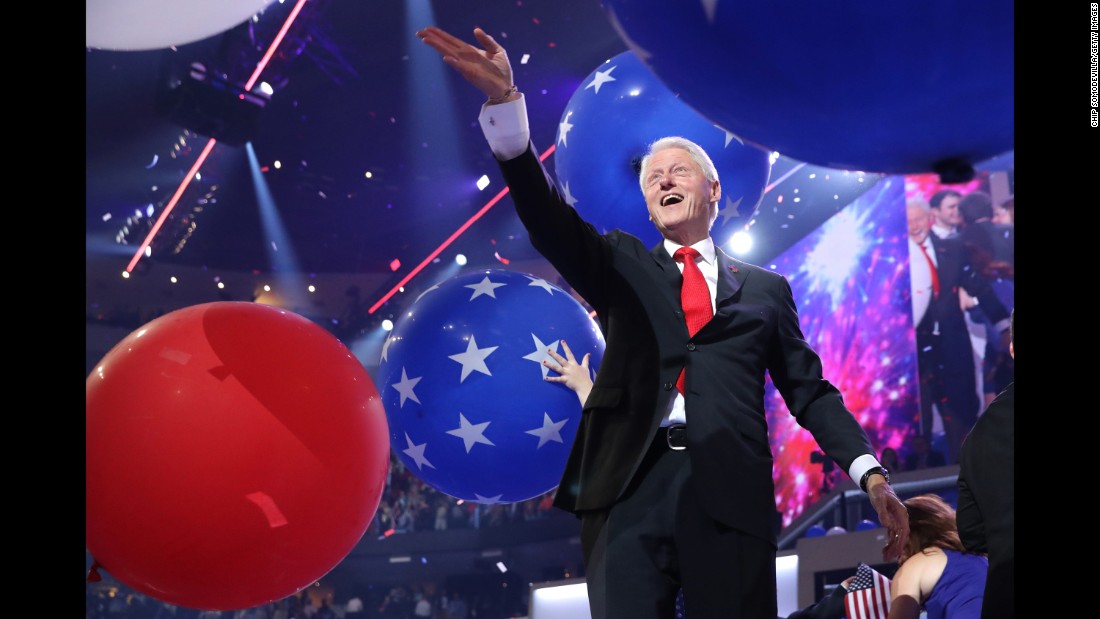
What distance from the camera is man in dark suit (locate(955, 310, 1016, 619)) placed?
1.84 metres

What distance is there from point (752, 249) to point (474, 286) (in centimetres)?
784

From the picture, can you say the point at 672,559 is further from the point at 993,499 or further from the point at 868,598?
the point at 868,598

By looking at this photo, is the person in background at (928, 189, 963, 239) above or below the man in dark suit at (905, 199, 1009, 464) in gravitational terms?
above

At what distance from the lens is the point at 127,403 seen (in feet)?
7.73

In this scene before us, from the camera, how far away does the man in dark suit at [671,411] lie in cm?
177

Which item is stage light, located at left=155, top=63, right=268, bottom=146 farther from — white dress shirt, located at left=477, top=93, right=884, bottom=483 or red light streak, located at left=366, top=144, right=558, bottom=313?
white dress shirt, located at left=477, top=93, right=884, bottom=483

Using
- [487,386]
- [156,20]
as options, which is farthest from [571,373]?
[156,20]

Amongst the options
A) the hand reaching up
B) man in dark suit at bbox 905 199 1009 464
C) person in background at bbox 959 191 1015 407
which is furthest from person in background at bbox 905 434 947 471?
the hand reaching up

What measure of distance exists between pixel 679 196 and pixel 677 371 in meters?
0.42

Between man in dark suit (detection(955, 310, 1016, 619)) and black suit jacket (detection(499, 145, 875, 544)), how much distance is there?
0.23 meters

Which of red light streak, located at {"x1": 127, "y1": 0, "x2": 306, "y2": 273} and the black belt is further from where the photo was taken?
red light streak, located at {"x1": 127, "y1": 0, "x2": 306, "y2": 273}

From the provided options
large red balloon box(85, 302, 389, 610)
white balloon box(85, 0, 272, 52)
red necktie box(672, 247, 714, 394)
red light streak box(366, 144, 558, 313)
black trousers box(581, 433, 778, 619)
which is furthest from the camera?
red light streak box(366, 144, 558, 313)

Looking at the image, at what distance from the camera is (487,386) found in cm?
322

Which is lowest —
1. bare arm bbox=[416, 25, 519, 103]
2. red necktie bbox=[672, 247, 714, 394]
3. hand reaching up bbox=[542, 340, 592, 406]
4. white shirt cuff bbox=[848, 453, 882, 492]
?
white shirt cuff bbox=[848, 453, 882, 492]
